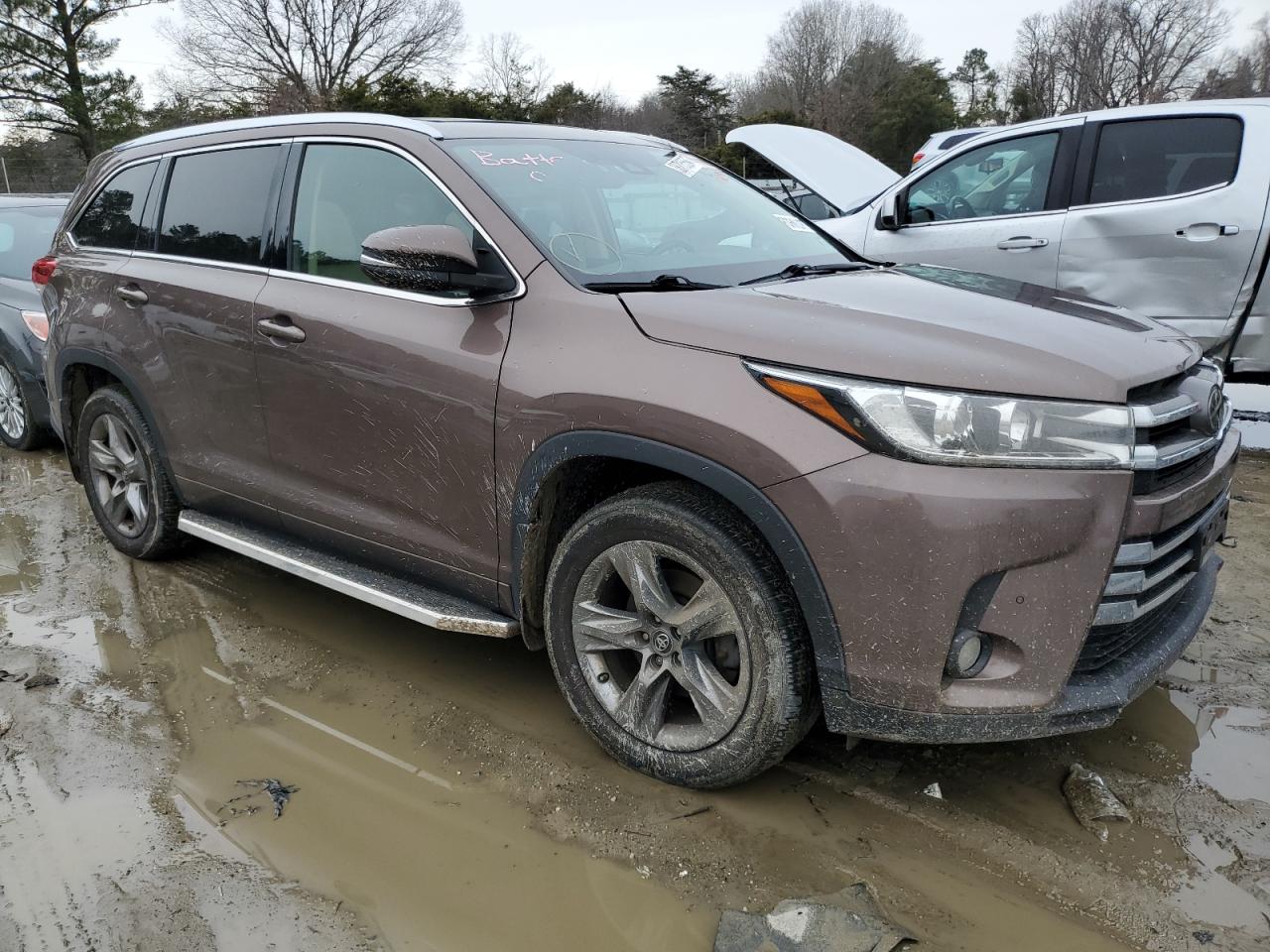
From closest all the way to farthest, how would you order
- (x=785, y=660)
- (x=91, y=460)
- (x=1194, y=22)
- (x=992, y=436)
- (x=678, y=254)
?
1. (x=992, y=436)
2. (x=785, y=660)
3. (x=678, y=254)
4. (x=91, y=460)
5. (x=1194, y=22)

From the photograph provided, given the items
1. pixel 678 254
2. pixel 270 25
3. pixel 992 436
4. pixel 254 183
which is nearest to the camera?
pixel 992 436

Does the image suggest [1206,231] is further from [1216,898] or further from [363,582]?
[363,582]

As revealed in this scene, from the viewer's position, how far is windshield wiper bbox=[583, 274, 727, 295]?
2701mm

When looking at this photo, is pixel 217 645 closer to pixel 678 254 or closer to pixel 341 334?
pixel 341 334

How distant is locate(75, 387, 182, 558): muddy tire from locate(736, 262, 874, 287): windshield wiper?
8.61 ft

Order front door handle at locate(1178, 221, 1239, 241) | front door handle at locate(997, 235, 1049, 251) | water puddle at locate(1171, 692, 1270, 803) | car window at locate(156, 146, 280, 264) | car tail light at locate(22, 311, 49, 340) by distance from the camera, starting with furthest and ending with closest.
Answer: car tail light at locate(22, 311, 49, 340)
front door handle at locate(997, 235, 1049, 251)
front door handle at locate(1178, 221, 1239, 241)
car window at locate(156, 146, 280, 264)
water puddle at locate(1171, 692, 1270, 803)

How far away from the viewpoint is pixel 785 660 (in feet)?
7.70

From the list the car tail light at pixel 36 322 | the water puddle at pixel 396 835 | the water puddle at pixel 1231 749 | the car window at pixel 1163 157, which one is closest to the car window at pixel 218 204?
the water puddle at pixel 396 835

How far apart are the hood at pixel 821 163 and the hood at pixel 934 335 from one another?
13.9 ft

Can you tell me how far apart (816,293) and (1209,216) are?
3751 millimetres

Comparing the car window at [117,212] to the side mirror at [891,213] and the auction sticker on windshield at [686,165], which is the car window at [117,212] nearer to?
the auction sticker on windshield at [686,165]

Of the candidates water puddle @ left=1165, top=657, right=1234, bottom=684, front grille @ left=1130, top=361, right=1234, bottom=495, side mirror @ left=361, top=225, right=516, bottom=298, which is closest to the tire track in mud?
side mirror @ left=361, top=225, right=516, bottom=298

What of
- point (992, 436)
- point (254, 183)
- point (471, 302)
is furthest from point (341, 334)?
point (992, 436)

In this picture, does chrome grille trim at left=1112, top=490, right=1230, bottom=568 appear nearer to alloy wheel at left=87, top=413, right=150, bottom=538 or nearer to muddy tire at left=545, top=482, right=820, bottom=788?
muddy tire at left=545, top=482, right=820, bottom=788
